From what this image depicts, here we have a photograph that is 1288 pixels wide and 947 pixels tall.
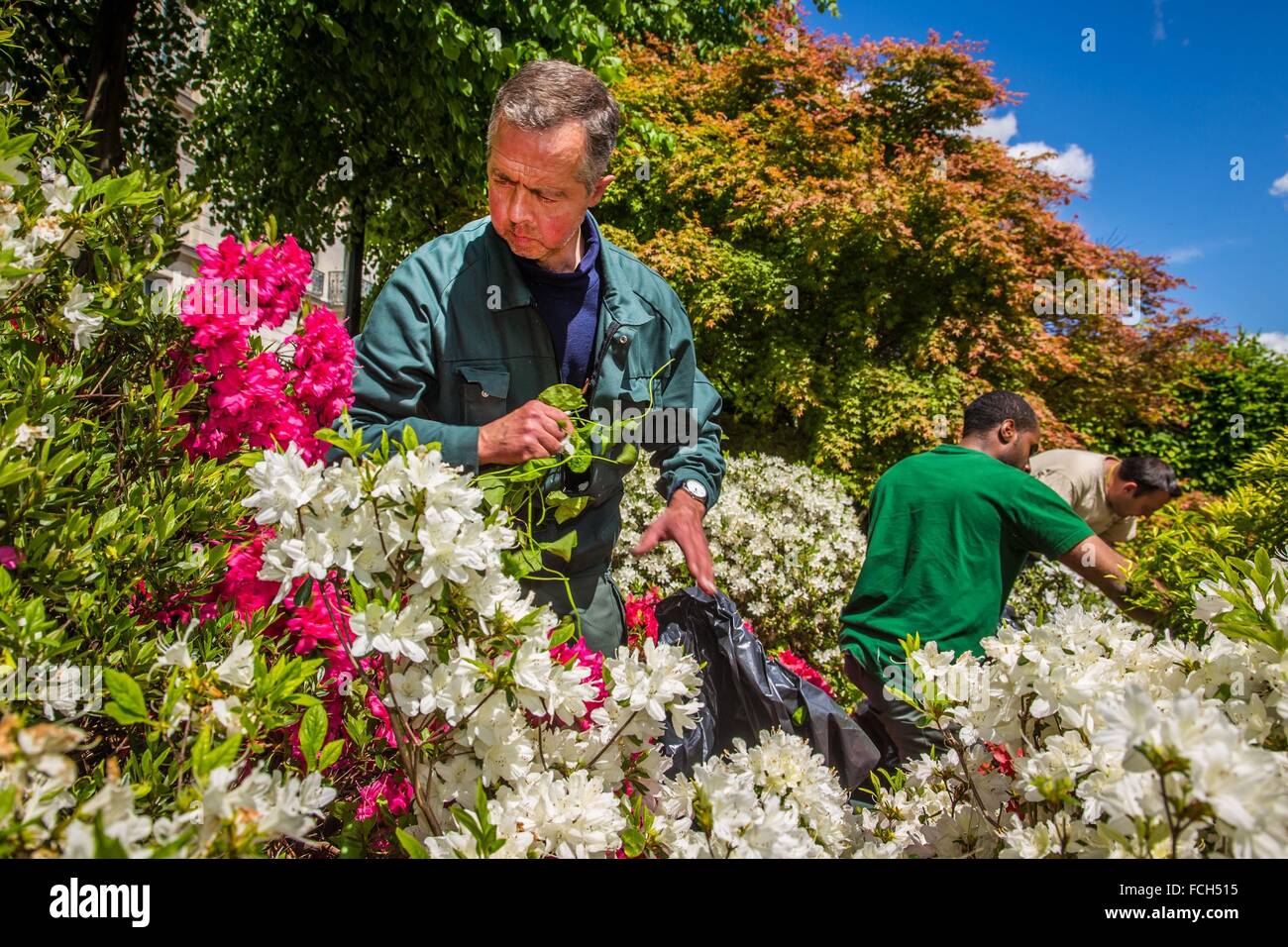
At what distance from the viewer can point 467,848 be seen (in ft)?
2.99

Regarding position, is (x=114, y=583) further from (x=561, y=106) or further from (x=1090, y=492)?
(x=1090, y=492)

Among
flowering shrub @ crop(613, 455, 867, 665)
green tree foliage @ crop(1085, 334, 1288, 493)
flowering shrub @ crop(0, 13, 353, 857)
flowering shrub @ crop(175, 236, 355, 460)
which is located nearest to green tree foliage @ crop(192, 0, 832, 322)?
flowering shrub @ crop(613, 455, 867, 665)

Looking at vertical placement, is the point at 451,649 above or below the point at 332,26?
below

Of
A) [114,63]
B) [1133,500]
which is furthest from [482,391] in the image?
[114,63]

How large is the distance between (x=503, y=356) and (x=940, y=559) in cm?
195

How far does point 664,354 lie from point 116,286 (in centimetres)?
135

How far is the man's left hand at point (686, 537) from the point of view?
5.21 feet

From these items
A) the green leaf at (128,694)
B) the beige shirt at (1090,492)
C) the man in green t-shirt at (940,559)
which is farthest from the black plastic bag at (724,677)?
the beige shirt at (1090,492)

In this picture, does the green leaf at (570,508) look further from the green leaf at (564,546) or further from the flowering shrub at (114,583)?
the flowering shrub at (114,583)

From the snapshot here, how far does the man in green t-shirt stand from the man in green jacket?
1232 millimetres

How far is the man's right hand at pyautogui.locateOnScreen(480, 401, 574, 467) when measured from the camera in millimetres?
1425

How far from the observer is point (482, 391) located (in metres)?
2.02
